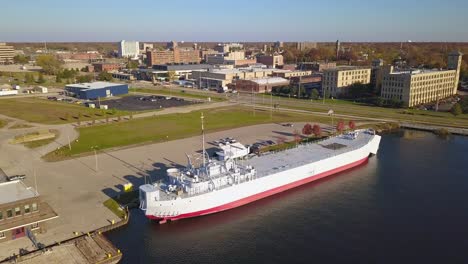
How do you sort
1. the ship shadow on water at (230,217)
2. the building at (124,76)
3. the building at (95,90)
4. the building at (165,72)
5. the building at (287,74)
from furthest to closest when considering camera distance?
1. the building at (124,76)
2. the building at (165,72)
3. the building at (287,74)
4. the building at (95,90)
5. the ship shadow on water at (230,217)

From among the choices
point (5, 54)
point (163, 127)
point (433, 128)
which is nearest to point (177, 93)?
point (163, 127)

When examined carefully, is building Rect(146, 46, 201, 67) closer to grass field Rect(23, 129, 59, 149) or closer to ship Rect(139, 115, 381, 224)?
grass field Rect(23, 129, 59, 149)

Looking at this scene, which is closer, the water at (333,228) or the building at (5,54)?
the water at (333,228)

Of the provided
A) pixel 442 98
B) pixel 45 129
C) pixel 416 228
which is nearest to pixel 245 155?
pixel 416 228

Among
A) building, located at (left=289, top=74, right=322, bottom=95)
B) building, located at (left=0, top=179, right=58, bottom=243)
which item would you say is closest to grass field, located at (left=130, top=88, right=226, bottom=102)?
building, located at (left=289, top=74, right=322, bottom=95)

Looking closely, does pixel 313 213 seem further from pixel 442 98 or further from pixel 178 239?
pixel 442 98

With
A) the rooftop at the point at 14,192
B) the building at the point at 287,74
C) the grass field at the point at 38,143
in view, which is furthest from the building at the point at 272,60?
the rooftop at the point at 14,192

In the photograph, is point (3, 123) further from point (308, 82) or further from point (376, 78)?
point (376, 78)

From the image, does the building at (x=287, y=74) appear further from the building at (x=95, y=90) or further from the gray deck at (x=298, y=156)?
the gray deck at (x=298, y=156)
